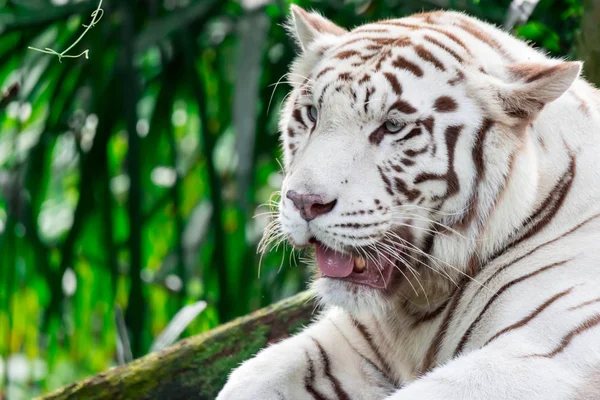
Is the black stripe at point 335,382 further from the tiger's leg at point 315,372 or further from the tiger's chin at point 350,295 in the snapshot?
the tiger's chin at point 350,295

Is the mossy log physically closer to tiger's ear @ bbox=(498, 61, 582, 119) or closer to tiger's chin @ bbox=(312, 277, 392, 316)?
tiger's chin @ bbox=(312, 277, 392, 316)

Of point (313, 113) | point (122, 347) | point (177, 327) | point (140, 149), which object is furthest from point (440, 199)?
point (140, 149)

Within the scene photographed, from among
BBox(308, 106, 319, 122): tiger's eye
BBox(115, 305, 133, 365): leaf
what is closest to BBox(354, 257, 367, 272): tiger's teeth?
BBox(308, 106, 319, 122): tiger's eye

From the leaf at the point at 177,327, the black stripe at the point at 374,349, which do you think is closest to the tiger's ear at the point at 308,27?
the black stripe at the point at 374,349

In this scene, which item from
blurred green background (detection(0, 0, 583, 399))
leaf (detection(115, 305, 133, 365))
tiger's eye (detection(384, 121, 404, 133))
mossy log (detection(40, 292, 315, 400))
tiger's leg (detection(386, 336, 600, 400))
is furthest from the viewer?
blurred green background (detection(0, 0, 583, 399))

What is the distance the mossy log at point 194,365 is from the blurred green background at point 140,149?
1.22m

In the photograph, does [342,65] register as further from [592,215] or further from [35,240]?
[35,240]

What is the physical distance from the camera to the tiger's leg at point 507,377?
56.6 inches

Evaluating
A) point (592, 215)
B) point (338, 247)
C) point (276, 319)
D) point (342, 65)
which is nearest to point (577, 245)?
point (592, 215)

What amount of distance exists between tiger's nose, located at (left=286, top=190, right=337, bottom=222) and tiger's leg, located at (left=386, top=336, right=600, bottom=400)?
38 cm

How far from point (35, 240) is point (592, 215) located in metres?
2.95

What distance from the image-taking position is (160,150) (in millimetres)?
4102

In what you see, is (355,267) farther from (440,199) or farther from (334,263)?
(440,199)

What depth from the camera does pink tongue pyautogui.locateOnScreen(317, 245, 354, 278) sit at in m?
1.76
